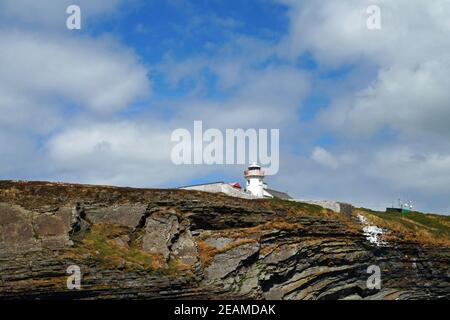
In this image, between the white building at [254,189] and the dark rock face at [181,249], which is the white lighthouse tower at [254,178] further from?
the dark rock face at [181,249]

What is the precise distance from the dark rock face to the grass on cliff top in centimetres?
119

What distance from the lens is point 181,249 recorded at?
135 feet

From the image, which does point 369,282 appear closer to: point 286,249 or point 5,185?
point 286,249

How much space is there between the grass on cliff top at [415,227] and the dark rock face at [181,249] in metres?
1.19

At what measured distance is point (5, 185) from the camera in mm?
40219

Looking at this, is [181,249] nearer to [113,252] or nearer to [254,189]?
[113,252]

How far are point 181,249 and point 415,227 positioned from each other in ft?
84.4

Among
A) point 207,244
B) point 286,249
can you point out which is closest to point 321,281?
point 286,249

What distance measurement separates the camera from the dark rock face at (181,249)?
114 feet

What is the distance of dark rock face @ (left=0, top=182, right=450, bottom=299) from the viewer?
114 feet

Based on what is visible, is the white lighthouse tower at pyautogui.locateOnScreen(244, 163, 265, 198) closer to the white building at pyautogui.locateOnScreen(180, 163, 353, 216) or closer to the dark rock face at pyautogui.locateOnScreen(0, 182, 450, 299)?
the white building at pyautogui.locateOnScreen(180, 163, 353, 216)

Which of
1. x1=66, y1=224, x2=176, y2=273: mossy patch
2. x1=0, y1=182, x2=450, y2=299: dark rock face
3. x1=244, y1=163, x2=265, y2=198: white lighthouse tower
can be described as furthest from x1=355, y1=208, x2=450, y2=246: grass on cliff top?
x1=66, y1=224, x2=176, y2=273: mossy patch

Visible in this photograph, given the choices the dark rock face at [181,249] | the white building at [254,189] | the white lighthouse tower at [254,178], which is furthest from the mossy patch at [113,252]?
the white lighthouse tower at [254,178]
